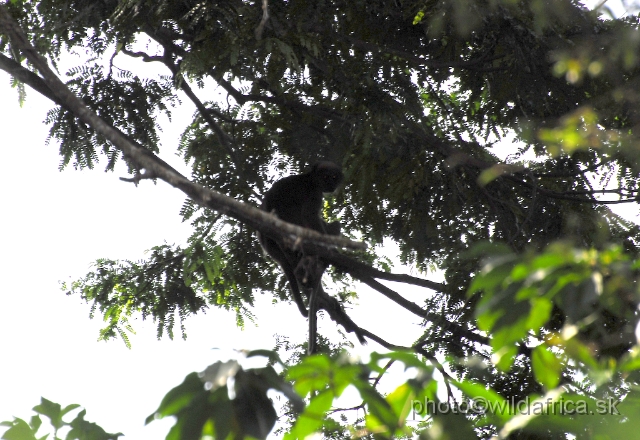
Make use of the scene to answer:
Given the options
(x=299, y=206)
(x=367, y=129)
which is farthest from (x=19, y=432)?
(x=299, y=206)

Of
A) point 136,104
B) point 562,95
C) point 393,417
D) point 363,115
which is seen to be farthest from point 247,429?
point 136,104

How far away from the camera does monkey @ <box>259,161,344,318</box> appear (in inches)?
234

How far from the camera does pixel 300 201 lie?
20.9ft

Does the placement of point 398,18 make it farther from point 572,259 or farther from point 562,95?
point 572,259

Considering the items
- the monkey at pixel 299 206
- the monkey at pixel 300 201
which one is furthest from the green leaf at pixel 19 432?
the monkey at pixel 300 201

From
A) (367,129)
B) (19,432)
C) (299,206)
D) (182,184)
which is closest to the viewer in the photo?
(19,432)

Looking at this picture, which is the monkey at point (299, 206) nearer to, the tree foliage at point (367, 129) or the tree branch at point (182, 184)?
the tree foliage at point (367, 129)

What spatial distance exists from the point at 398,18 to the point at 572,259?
4.39 m

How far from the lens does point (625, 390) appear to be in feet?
5.90

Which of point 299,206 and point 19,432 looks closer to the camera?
point 19,432

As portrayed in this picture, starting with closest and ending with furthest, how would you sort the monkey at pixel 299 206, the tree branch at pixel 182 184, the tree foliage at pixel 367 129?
the tree branch at pixel 182 184, the tree foliage at pixel 367 129, the monkey at pixel 299 206

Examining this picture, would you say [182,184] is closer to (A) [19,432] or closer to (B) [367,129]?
(A) [19,432]

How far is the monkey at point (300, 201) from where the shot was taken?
5.94 metres

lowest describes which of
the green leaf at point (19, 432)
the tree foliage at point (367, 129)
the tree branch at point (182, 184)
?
the green leaf at point (19, 432)
